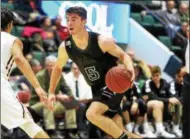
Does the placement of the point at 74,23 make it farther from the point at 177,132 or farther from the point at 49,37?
the point at 49,37

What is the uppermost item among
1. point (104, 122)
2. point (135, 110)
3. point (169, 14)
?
point (104, 122)

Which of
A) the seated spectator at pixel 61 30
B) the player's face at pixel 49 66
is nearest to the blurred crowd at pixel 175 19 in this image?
the seated spectator at pixel 61 30

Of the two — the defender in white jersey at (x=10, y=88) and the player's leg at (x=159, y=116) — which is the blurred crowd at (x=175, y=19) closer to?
the player's leg at (x=159, y=116)

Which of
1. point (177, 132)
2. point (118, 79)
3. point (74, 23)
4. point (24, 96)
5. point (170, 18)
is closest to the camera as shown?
point (118, 79)

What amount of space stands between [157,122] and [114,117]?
2.68 metres

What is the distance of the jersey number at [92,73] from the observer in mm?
5547

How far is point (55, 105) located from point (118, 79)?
2.70 metres

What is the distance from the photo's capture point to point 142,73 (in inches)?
375

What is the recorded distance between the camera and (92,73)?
5.56 m

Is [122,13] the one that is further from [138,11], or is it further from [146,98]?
[146,98]

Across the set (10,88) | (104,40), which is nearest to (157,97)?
(104,40)

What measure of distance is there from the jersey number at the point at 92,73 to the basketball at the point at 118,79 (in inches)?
8.5

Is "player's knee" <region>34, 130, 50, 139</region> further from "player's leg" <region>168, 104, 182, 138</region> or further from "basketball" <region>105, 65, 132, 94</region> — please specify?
"player's leg" <region>168, 104, 182, 138</region>

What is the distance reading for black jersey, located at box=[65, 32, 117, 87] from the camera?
5.49 metres
